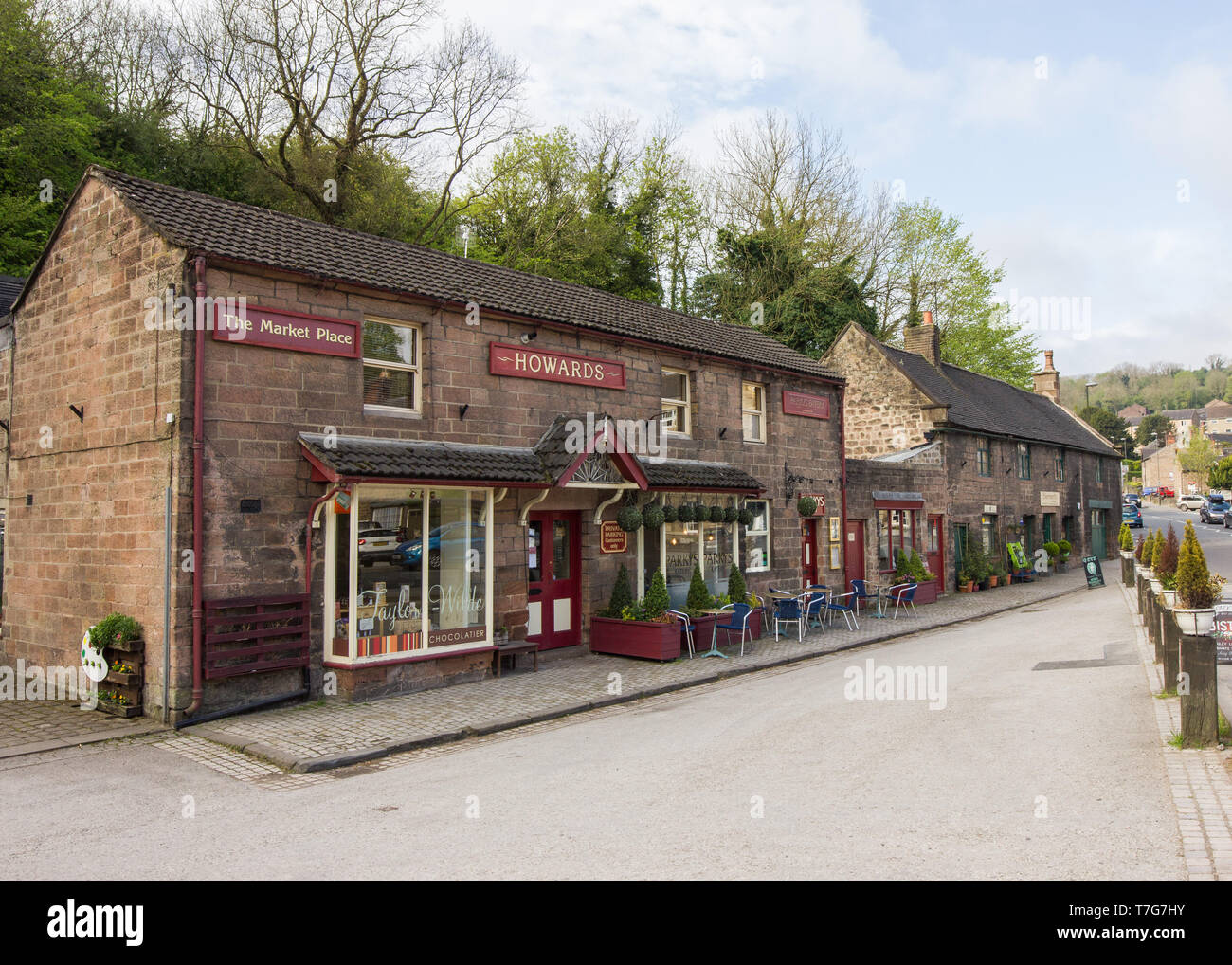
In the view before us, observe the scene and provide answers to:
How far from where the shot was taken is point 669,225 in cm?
3809

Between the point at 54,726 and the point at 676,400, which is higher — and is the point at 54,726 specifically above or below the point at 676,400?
below

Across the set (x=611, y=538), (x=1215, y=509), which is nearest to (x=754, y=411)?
(x=611, y=538)

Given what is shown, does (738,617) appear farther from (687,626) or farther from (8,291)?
(8,291)

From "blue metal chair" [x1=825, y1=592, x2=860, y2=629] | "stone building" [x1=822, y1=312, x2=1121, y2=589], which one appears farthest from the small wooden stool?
"stone building" [x1=822, y1=312, x2=1121, y2=589]

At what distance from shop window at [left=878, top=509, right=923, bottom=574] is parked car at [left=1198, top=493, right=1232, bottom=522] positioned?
49.1 metres

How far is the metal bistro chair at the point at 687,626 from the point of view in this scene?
14.3 meters

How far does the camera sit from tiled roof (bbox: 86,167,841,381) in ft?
34.8

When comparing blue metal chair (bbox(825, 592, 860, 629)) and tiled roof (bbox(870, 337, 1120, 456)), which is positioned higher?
tiled roof (bbox(870, 337, 1120, 456))

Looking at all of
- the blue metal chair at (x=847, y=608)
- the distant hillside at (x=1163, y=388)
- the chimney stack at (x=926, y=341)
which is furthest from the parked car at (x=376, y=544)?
the distant hillside at (x=1163, y=388)

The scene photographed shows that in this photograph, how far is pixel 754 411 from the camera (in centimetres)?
1836

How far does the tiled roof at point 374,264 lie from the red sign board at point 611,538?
10.7 feet

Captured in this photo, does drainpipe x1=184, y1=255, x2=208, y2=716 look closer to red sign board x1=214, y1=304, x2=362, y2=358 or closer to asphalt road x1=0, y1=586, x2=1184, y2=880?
red sign board x1=214, y1=304, x2=362, y2=358

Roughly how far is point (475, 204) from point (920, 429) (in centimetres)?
1799

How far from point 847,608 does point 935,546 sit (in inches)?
386
